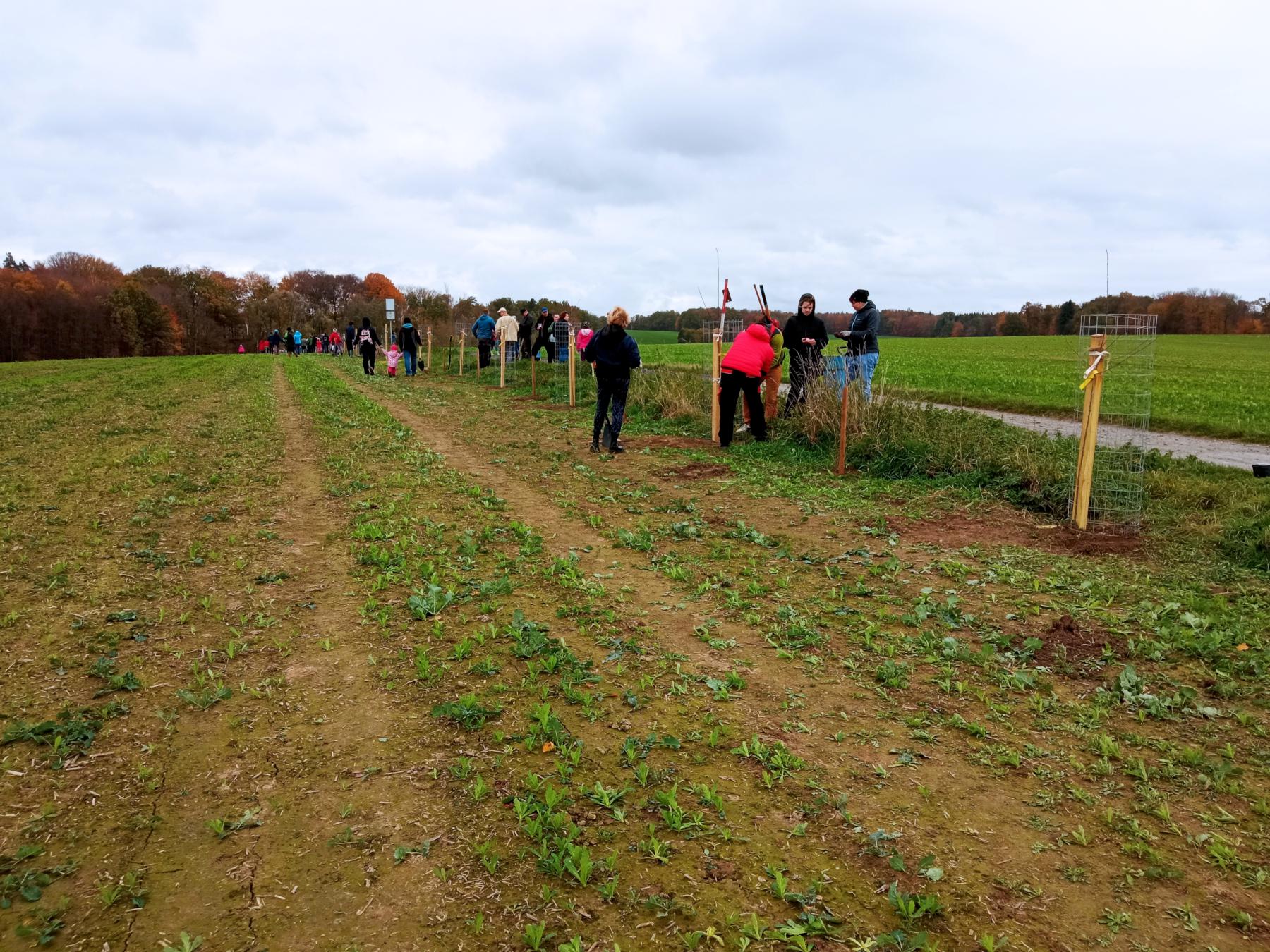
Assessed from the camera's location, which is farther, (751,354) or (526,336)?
(526,336)

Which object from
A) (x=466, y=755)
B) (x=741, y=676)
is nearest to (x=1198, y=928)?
(x=741, y=676)

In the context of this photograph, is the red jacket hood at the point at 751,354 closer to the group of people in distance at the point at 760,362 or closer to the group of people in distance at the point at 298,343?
the group of people in distance at the point at 760,362

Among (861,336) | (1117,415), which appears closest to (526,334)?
(861,336)

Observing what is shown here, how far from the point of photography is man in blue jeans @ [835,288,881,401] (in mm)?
11703

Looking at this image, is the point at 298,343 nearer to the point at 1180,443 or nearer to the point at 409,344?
the point at 409,344

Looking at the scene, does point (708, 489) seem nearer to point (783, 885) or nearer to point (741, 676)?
point (741, 676)

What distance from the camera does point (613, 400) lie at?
12141mm

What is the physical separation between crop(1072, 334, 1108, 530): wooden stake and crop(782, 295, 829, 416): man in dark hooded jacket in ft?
16.9

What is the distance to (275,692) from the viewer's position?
4285mm

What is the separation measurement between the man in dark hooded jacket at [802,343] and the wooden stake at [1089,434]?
516cm

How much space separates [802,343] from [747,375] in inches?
53.7

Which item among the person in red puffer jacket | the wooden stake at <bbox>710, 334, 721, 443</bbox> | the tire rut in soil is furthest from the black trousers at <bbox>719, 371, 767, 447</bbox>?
the tire rut in soil

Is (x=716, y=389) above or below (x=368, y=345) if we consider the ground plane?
below

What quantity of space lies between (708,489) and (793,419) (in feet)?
10.8
